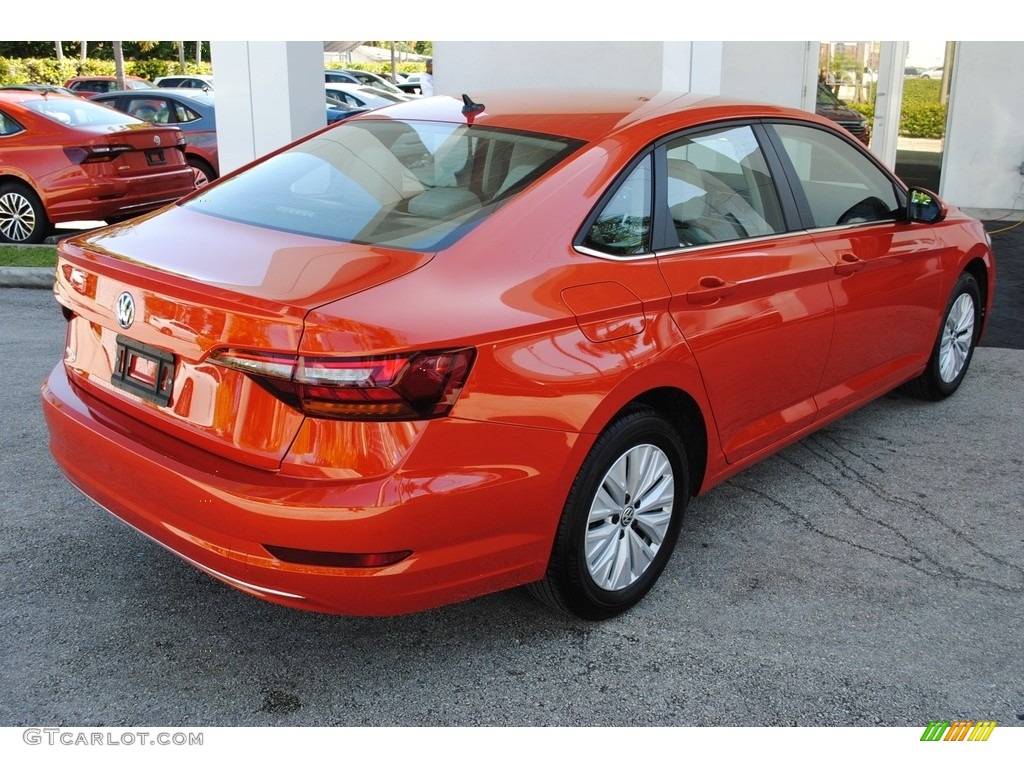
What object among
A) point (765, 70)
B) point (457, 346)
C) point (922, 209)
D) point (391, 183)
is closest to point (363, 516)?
point (457, 346)

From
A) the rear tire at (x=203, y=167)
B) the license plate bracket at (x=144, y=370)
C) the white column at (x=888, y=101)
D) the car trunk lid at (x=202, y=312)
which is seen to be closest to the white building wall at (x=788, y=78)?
the white column at (x=888, y=101)

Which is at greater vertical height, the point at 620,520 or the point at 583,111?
the point at 583,111

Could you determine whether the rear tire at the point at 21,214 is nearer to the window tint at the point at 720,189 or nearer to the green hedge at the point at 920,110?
the window tint at the point at 720,189

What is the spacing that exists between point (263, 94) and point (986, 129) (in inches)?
314

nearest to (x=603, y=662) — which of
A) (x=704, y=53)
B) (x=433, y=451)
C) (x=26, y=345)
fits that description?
(x=433, y=451)

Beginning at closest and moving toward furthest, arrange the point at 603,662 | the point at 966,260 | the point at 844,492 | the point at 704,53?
the point at 603,662, the point at 844,492, the point at 966,260, the point at 704,53

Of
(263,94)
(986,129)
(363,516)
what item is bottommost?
(363,516)

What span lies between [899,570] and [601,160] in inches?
72.9

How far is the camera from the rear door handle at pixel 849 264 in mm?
4254

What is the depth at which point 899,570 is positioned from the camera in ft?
12.6

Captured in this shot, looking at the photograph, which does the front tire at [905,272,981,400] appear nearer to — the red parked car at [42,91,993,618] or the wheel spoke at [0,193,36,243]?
the red parked car at [42,91,993,618]

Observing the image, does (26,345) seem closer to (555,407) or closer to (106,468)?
(106,468)

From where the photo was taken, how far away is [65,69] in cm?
4153

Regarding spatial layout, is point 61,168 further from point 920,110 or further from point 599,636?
point 920,110
